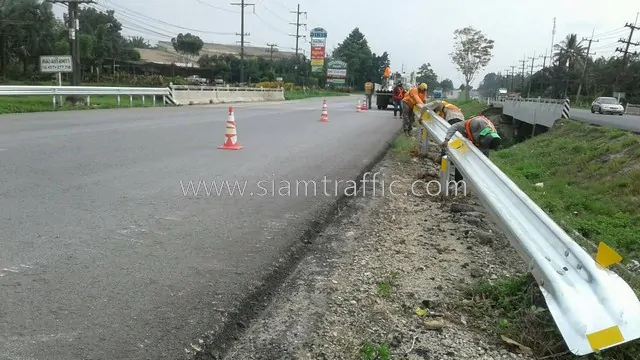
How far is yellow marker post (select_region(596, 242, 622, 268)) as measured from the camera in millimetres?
2662

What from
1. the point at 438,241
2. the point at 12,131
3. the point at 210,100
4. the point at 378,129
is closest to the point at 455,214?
the point at 438,241

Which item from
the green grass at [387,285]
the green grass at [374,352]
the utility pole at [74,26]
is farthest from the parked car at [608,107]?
the green grass at [374,352]

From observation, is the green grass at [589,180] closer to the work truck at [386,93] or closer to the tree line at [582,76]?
the work truck at [386,93]

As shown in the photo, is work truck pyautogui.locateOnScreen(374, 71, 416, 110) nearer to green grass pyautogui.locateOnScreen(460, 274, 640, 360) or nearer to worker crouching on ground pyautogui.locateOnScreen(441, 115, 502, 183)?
worker crouching on ground pyautogui.locateOnScreen(441, 115, 502, 183)

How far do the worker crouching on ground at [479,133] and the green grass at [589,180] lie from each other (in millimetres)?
1243

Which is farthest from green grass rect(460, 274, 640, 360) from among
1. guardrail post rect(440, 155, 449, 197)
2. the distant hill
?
the distant hill

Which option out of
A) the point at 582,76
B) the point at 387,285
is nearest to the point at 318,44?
the point at 582,76

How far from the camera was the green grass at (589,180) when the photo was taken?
6.22 m

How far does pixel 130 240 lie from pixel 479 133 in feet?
15.6

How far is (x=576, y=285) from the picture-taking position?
2.83 meters

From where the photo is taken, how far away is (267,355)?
2719 millimetres

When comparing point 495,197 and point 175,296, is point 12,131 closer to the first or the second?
point 175,296

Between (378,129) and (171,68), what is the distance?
→ 2391 inches

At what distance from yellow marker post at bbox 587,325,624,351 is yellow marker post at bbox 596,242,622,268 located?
1.11 ft
